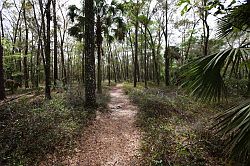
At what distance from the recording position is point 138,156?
640 centimetres

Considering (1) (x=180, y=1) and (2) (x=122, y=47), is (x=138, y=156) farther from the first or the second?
(2) (x=122, y=47)

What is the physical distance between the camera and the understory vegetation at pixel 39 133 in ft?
20.5

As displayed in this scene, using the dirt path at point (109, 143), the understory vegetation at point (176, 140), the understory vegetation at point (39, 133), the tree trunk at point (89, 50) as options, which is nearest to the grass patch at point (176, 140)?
the understory vegetation at point (176, 140)

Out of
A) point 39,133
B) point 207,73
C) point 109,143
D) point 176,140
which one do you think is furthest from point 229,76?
point 39,133

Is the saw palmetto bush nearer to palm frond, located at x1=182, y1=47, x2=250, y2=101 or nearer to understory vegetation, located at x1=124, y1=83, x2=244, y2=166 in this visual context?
palm frond, located at x1=182, y1=47, x2=250, y2=101

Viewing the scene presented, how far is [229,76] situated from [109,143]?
5075mm

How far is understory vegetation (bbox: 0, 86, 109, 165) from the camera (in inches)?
246

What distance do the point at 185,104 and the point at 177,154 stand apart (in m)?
7.05

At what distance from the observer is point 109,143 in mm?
7379

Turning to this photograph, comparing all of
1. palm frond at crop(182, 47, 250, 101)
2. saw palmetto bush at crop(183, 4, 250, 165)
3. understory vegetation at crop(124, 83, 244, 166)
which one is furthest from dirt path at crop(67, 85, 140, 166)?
saw palmetto bush at crop(183, 4, 250, 165)

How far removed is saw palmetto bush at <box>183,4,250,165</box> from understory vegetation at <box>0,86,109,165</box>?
470 centimetres

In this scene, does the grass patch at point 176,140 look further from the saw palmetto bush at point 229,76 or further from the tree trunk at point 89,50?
the tree trunk at point 89,50

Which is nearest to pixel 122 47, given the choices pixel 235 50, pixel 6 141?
pixel 6 141

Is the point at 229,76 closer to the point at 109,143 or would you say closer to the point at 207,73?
the point at 207,73
